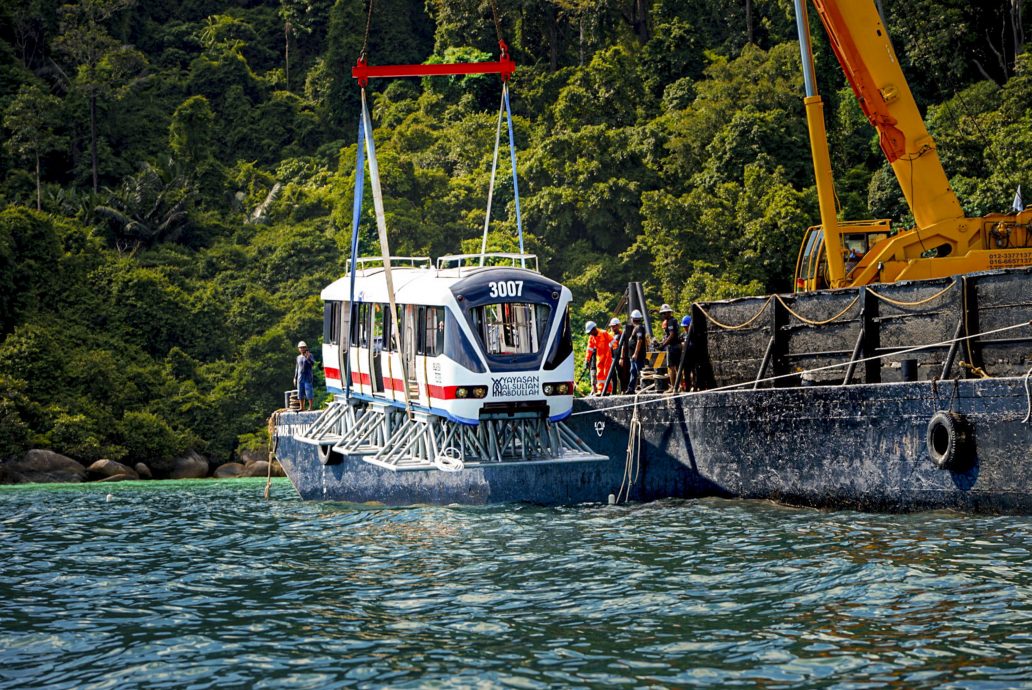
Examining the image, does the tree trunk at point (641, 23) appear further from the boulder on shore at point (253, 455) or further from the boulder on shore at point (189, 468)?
the boulder on shore at point (189, 468)

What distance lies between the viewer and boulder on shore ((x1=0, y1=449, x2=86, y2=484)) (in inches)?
1635

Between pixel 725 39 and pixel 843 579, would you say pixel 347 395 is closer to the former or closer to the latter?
pixel 843 579

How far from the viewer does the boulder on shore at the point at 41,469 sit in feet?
136

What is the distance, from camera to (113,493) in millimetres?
32688

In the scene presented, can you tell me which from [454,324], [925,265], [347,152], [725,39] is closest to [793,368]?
[925,265]

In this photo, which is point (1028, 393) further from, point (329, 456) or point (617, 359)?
point (329, 456)

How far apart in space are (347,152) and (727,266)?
26449 millimetres

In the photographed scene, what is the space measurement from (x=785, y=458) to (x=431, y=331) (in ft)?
20.2

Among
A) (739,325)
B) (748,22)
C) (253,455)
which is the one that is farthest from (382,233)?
(748,22)

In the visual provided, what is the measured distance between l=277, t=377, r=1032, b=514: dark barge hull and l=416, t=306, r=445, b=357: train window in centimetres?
205

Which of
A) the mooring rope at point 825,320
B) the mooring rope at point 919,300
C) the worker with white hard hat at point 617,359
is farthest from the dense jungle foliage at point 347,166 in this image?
the mooring rope at point 919,300

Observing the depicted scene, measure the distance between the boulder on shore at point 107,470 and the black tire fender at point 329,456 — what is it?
19743mm

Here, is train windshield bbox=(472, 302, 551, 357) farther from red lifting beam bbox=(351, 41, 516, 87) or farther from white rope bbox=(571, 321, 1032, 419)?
red lifting beam bbox=(351, 41, 516, 87)

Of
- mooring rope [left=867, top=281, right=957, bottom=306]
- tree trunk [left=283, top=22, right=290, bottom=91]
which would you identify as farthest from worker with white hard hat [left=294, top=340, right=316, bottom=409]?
tree trunk [left=283, top=22, right=290, bottom=91]
